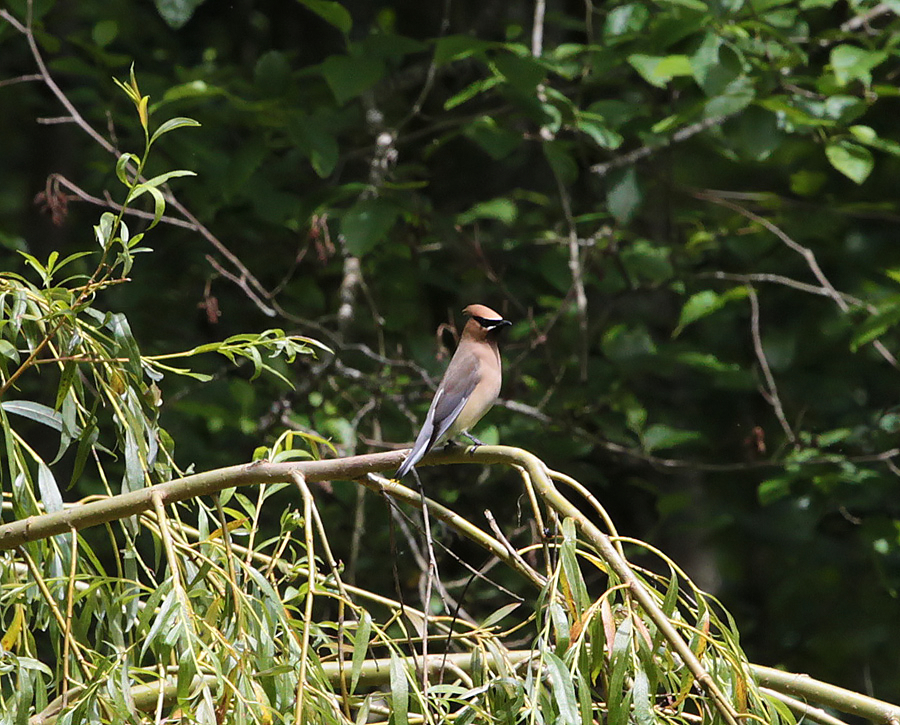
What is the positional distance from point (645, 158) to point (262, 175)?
164 centimetres

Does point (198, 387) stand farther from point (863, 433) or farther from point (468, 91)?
point (863, 433)

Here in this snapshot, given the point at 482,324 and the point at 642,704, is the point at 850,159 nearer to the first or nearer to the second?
the point at 482,324

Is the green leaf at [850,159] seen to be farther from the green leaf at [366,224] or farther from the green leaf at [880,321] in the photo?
the green leaf at [366,224]

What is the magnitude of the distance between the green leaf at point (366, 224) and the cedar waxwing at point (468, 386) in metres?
A: 0.81

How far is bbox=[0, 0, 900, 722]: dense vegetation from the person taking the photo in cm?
437

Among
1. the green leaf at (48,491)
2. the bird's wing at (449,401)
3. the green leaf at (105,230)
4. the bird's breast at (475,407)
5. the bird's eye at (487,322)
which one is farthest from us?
the bird's eye at (487,322)

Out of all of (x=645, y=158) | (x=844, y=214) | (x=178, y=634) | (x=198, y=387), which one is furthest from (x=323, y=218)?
(x=178, y=634)

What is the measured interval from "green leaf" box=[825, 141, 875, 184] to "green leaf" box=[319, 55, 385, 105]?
169 cm

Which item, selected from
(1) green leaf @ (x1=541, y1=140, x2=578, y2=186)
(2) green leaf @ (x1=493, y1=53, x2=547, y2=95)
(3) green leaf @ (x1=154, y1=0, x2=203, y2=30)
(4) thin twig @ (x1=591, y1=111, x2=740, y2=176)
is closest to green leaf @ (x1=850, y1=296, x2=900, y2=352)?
(4) thin twig @ (x1=591, y1=111, x2=740, y2=176)

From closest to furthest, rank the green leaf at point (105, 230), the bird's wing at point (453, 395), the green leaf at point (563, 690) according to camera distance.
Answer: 1. the green leaf at point (563, 690)
2. the green leaf at point (105, 230)
3. the bird's wing at point (453, 395)

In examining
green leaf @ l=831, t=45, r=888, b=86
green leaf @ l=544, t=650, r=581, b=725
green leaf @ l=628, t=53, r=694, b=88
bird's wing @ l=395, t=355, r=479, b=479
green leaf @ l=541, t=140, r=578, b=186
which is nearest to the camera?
green leaf @ l=544, t=650, r=581, b=725

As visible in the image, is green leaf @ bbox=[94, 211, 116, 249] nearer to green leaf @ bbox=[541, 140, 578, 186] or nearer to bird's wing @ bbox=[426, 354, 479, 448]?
bird's wing @ bbox=[426, 354, 479, 448]

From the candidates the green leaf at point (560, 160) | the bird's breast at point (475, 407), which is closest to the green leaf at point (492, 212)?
the green leaf at point (560, 160)

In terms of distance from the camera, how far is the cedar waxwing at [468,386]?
299 cm
